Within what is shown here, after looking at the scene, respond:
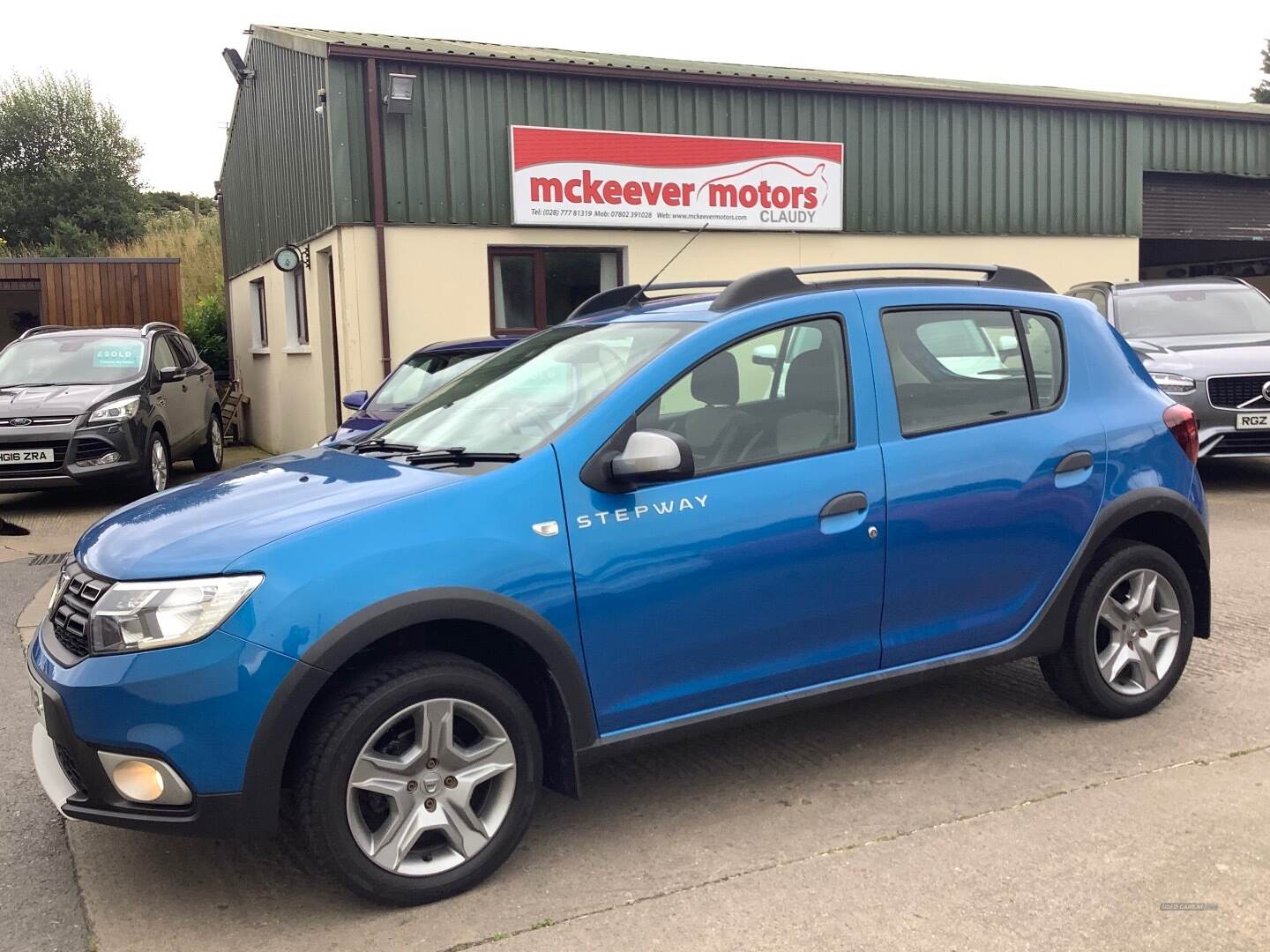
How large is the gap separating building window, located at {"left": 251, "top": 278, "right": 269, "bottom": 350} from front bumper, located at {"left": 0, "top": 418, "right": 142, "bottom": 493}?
7.31 meters

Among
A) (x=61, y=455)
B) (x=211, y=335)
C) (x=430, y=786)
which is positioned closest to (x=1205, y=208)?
(x=61, y=455)

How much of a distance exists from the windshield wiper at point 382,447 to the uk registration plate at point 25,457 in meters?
7.07

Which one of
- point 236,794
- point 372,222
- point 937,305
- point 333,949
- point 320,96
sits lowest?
point 333,949

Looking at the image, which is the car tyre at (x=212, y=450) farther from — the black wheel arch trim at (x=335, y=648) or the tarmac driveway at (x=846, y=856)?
the black wheel arch trim at (x=335, y=648)

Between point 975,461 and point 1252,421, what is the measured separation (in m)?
6.58

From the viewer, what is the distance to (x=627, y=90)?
508 inches

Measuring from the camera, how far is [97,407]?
10219 mm

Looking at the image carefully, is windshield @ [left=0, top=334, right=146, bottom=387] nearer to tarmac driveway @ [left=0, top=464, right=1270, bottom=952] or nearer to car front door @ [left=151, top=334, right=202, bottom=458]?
car front door @ [left=151, top=334, right=202, bottom=458]

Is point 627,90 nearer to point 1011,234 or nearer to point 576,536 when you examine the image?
point 1011,234

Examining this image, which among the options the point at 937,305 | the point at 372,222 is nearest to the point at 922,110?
the point at 372,222

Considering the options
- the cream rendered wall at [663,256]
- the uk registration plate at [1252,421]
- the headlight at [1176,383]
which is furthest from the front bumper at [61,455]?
the uk registration plate at [1252,421]

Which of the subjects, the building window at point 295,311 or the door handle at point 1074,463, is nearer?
the door handle at point 1074,463

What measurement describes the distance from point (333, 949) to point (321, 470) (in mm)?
1418

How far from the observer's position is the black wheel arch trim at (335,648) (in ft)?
9.45
